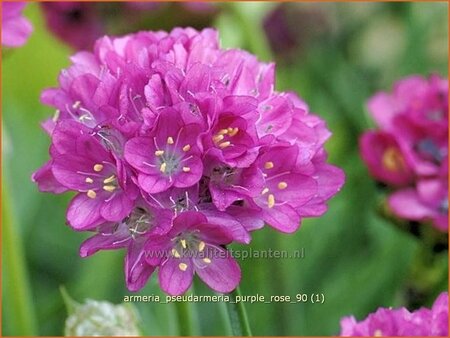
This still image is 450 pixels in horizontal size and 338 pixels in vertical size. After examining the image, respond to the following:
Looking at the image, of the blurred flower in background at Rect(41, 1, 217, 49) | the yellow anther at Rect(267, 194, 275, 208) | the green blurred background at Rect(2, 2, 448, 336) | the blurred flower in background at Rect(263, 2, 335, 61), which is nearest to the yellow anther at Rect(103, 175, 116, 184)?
the yellow anther at Rect(267, 194, 275, 208)

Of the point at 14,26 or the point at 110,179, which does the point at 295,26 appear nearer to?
the point at 14,26

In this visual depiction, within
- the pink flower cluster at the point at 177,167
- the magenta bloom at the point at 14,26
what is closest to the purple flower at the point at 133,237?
the pink flower cluster at the point at 177,167

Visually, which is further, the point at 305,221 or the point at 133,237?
the point at 305,221

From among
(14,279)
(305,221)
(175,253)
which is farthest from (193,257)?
(305,221)

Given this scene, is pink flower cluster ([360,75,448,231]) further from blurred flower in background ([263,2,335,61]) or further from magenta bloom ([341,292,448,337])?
blurred flower in background ([263,2,335,61])

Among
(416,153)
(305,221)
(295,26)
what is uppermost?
(295,26)

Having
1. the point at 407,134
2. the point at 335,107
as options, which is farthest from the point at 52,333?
the point at 335,107
